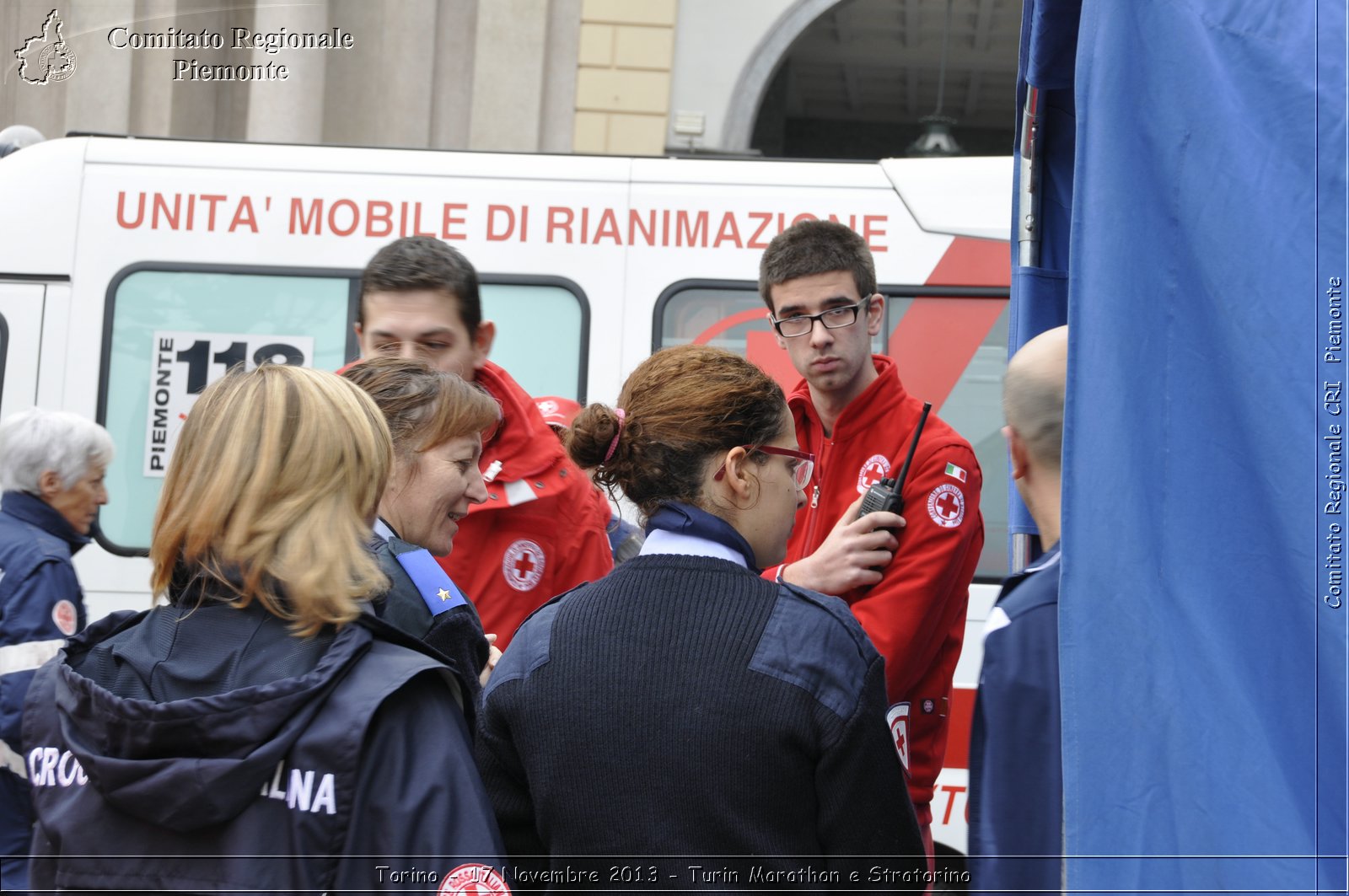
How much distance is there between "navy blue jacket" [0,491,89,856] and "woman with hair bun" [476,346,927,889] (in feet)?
6.20

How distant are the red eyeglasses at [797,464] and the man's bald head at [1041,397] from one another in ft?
1.08

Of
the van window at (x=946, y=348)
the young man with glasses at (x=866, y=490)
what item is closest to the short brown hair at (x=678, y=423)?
the young man with glasses at (x=866, y=490)

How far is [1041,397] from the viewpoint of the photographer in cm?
203

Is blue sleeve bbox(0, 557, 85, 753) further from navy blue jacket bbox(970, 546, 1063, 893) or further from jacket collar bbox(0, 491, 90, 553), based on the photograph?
navy blue jacket bbox(970, 546, 1063, 893)

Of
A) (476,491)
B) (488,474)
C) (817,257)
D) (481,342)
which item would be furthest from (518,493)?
(817,257)

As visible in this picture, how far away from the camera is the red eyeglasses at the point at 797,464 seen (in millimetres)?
2027

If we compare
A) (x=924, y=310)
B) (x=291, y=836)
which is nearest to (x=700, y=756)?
(x=291, y=836)

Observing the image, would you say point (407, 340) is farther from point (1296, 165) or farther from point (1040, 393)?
Answer: point (1296, 165)

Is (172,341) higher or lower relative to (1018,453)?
higher

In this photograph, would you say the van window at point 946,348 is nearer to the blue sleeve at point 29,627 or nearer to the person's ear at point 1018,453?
the blue sleeve at point 29,627

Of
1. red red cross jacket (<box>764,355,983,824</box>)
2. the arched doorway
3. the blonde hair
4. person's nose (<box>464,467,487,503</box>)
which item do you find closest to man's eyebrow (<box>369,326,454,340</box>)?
person's nose (<box>464,467,487,503</box>)

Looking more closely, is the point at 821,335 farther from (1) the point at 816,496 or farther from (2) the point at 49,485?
(2) the point at 49,485

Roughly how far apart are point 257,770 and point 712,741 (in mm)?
581

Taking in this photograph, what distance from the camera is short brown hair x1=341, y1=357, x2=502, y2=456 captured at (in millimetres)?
2336
